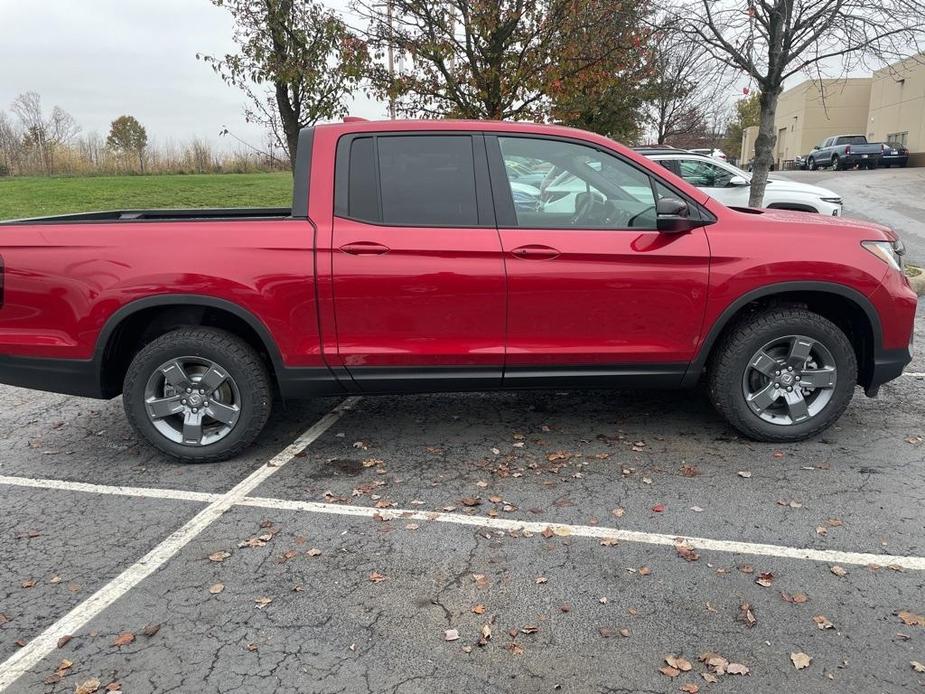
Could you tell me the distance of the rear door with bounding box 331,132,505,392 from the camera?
12.7 ft

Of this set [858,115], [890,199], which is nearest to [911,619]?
[890,199]

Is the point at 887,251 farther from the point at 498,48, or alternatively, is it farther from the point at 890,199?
the point at 890,199

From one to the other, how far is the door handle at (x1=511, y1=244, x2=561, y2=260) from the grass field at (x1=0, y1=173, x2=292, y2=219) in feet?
38.0

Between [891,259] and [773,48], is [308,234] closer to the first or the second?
[891,259]

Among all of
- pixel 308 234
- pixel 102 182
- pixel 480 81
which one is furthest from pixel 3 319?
pixel 102 182

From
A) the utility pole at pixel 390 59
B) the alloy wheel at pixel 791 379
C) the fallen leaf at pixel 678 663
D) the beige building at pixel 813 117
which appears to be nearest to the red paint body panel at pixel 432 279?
the alloy wheel at pixel 791 379

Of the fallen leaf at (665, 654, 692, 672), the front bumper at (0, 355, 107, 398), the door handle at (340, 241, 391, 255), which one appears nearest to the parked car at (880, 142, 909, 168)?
the door handle at (340, 241, 391, 255)

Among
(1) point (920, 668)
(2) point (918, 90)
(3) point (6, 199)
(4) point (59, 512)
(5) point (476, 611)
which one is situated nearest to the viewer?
(1) point (920, 668)

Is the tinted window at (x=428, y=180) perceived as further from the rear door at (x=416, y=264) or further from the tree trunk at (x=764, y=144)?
the tree trunk at (x=764, y=144)

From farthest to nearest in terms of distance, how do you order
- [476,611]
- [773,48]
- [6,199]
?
[6,199] < [773,48] < [476,611]

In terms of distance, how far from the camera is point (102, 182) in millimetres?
22266

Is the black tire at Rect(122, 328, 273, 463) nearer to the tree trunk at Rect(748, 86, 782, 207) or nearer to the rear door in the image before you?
the rear door

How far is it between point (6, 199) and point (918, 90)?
42022mm

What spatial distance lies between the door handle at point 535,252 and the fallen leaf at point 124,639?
254cm
